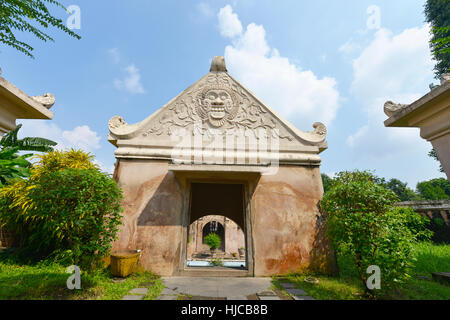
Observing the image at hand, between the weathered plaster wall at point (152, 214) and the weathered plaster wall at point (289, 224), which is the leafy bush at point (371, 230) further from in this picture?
the weathered plaster wall at point (152, 214)

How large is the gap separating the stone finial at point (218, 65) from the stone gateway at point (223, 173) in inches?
1.3

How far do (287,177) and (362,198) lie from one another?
2.09m

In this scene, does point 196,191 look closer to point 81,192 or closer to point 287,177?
point 287,177

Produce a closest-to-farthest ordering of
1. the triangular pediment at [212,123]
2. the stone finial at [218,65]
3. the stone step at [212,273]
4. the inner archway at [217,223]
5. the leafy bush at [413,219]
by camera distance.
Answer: the leafy bush at [413,219], the stone step at [212,273], the triangular pediment at [212,123], the stone finial at [218,65], the inner archway at [217,223]

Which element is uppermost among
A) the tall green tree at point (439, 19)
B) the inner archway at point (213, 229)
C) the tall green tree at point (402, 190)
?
the tall green tree at point (439, 19)

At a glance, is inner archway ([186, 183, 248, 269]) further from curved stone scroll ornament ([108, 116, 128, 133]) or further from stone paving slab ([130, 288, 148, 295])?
stone paving slab ([130, 288, 148, 295])

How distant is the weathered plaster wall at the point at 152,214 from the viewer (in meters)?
5.04

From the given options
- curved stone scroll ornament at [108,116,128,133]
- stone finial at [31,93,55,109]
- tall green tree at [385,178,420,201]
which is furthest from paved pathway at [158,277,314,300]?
tall green tree at [385,178,420,201]

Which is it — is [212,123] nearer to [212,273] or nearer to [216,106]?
[216,106]

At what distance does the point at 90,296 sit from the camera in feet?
11.3

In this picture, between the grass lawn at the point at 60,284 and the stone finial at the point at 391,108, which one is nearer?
the stone finial at the point at 391,108

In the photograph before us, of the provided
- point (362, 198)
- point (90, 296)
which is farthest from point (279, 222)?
point (90, 296)

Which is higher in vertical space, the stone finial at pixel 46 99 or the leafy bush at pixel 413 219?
the stone finial at pixel 46 99

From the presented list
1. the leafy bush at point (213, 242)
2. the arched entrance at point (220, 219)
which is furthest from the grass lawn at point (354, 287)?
the leafy bush at point (213, 242)
